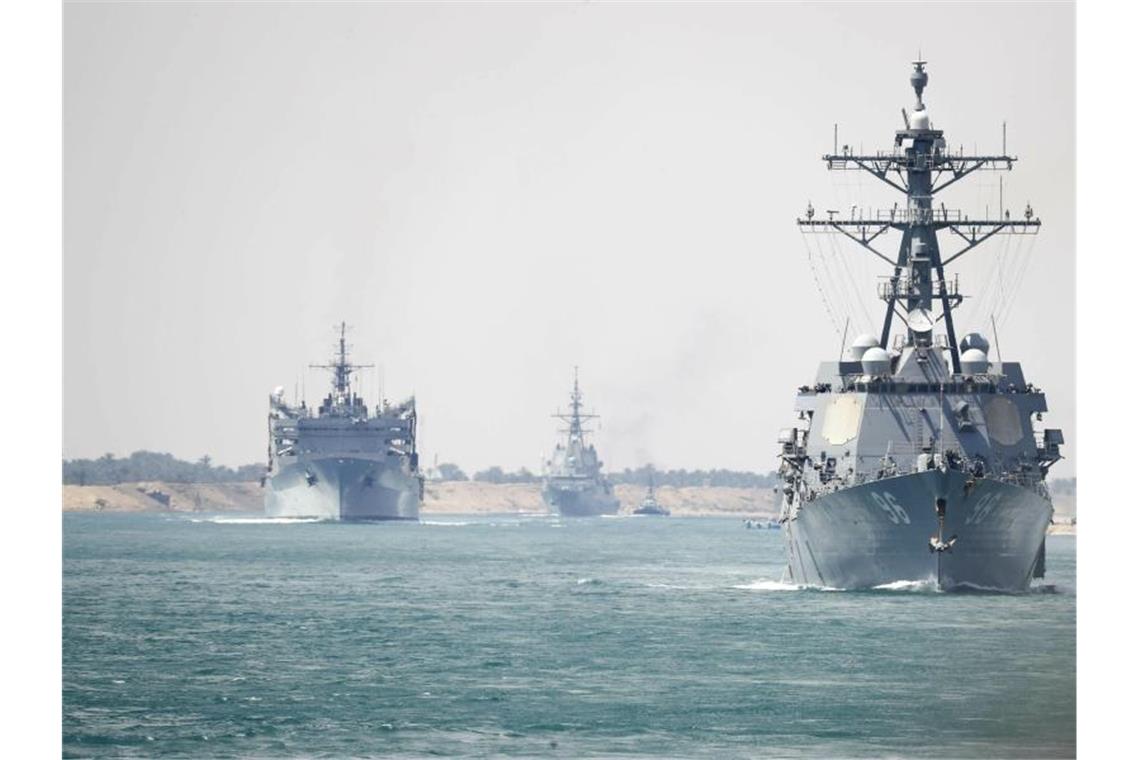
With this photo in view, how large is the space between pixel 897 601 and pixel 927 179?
10.2 metres

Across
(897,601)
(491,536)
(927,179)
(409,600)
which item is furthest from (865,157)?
(491,536)

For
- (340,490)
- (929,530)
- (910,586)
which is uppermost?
(929,530)

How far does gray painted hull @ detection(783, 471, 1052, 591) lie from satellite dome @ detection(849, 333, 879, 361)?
3.29m

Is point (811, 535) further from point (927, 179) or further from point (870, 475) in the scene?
point (927, 179)

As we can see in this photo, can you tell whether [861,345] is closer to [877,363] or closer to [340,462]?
[877,363]

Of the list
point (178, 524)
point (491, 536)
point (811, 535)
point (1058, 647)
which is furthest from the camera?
point (178, 524)

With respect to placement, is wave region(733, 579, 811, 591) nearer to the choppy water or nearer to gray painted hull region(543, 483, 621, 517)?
the choppy water

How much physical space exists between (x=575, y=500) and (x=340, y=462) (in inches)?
2396

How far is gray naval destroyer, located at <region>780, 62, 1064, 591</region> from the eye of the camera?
4581 cm

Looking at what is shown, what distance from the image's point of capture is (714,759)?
30328 millimetres

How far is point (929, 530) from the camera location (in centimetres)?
4562

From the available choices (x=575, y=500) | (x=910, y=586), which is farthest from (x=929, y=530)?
(x=575, y=500)

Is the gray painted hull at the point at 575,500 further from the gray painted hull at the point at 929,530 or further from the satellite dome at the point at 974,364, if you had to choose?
the gray painted hull at the point at 929,530

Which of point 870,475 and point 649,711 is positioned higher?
point 870,475
